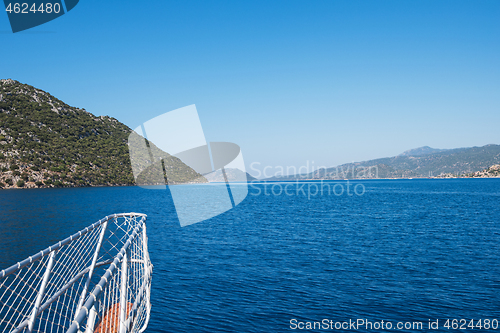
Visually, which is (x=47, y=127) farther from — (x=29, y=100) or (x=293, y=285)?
(x=293, y=285)

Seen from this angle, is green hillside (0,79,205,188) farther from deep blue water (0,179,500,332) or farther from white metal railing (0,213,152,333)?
white metal railing (0,213,152,333)

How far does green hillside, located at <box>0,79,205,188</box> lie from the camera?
338ft

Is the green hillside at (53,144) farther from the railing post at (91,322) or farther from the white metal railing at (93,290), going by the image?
the railing post at (91,322)

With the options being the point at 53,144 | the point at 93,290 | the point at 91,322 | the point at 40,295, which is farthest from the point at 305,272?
the point at 53,144

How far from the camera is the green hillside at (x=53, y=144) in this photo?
103 metres

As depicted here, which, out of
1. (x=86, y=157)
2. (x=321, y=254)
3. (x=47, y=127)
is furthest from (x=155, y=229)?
(x=47, y=127)

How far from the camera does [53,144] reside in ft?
407

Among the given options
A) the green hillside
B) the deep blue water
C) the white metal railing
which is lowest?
the deep blue water

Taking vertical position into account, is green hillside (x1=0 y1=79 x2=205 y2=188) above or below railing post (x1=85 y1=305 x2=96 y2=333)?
above

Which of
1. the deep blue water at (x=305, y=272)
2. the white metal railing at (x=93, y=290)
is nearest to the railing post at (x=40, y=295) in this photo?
the white metal railing at (x=93, y=290)

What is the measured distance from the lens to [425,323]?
13.6 meters

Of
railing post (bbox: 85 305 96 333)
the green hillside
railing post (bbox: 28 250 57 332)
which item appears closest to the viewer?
railing post (bbox: 85 305 96 333)

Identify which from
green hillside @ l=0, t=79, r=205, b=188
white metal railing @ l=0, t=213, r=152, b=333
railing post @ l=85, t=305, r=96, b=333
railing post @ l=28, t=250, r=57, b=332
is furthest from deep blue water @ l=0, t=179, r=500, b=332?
green hillside @ l=0, t=79, r=205, b=188

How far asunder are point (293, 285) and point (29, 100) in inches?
6272
